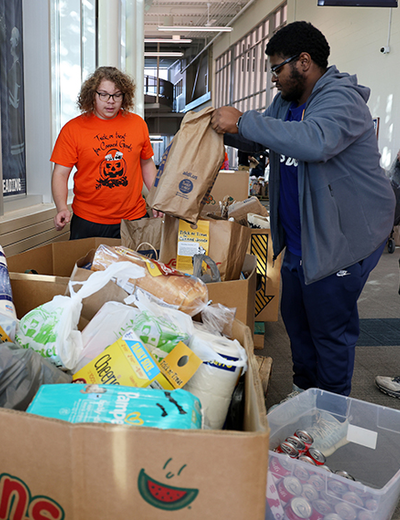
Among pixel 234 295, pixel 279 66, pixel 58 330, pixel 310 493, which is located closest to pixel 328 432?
pixel 310 493

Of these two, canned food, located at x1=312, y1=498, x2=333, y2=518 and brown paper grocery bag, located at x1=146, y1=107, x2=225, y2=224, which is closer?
canned food, located at x1=312, y1=498, x2=333, y2=518

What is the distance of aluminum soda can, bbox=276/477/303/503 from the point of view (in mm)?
1049

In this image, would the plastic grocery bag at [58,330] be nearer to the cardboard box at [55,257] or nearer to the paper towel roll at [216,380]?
the paper towel roll at [216,380]

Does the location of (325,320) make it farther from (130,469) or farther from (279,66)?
(130,469)

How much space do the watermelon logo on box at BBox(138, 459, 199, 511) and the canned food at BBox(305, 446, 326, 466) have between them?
2.36ft

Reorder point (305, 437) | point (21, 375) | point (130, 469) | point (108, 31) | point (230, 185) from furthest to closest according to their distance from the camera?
1. point (230, 185)
2. point (108, 31)
3. point (305, 437)
4. point (21, 375)
5. point (130, 469)

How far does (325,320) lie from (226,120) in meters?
0.79

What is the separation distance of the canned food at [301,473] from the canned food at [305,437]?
0.23m

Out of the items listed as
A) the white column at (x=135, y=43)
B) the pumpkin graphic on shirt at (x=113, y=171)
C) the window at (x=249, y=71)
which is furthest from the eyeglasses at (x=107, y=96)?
the window at (x=249, y=71)

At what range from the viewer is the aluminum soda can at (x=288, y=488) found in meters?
1.05

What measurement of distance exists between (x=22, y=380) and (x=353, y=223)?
1154 millimetres

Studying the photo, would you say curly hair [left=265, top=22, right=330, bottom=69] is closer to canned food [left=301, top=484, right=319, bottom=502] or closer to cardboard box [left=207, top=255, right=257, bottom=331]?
cardboard box [left=207, top=255, right=257, bottom=331]

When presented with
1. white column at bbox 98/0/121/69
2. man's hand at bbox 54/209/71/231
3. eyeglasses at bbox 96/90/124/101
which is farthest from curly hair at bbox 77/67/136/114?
white column at bbox 98/0/121/69

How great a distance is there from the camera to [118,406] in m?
0.70
